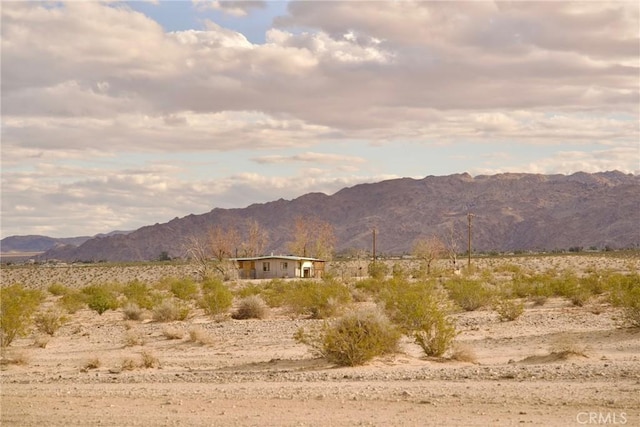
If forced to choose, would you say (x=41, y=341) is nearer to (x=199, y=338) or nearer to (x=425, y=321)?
(x=199, y=338)

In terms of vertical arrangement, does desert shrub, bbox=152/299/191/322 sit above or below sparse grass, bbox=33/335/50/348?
above

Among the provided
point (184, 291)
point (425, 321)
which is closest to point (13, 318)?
point (425, 321)

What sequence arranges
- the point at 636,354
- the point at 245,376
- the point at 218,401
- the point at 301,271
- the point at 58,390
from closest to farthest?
the point at 218,401 < the point at 58,390 < the point at 245,376 < the point at 636,354 < the point at 301,271

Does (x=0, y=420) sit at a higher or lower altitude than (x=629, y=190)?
lower

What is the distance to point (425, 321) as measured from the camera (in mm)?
21484

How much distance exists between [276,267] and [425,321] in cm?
6108

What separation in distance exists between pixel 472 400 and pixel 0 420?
7.78 metres

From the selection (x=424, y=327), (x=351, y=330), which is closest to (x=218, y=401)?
(x=351, y=330)

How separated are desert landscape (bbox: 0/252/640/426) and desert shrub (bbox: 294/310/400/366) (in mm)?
225

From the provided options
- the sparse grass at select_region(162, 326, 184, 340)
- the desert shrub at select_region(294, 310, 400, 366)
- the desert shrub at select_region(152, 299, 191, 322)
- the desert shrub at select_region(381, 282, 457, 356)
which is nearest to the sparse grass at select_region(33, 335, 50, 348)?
the sparse grass at select_region(162, 326, 184, 340)

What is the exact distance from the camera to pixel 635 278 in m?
28.9

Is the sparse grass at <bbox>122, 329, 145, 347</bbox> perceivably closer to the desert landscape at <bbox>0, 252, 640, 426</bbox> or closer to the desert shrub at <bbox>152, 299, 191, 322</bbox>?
the desert landscape at <bbox>0, 252, 640, 426</bbox>

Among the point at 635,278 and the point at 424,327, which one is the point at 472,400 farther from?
the point at 635,278

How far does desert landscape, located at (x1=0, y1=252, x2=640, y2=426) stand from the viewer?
13.3 metres
